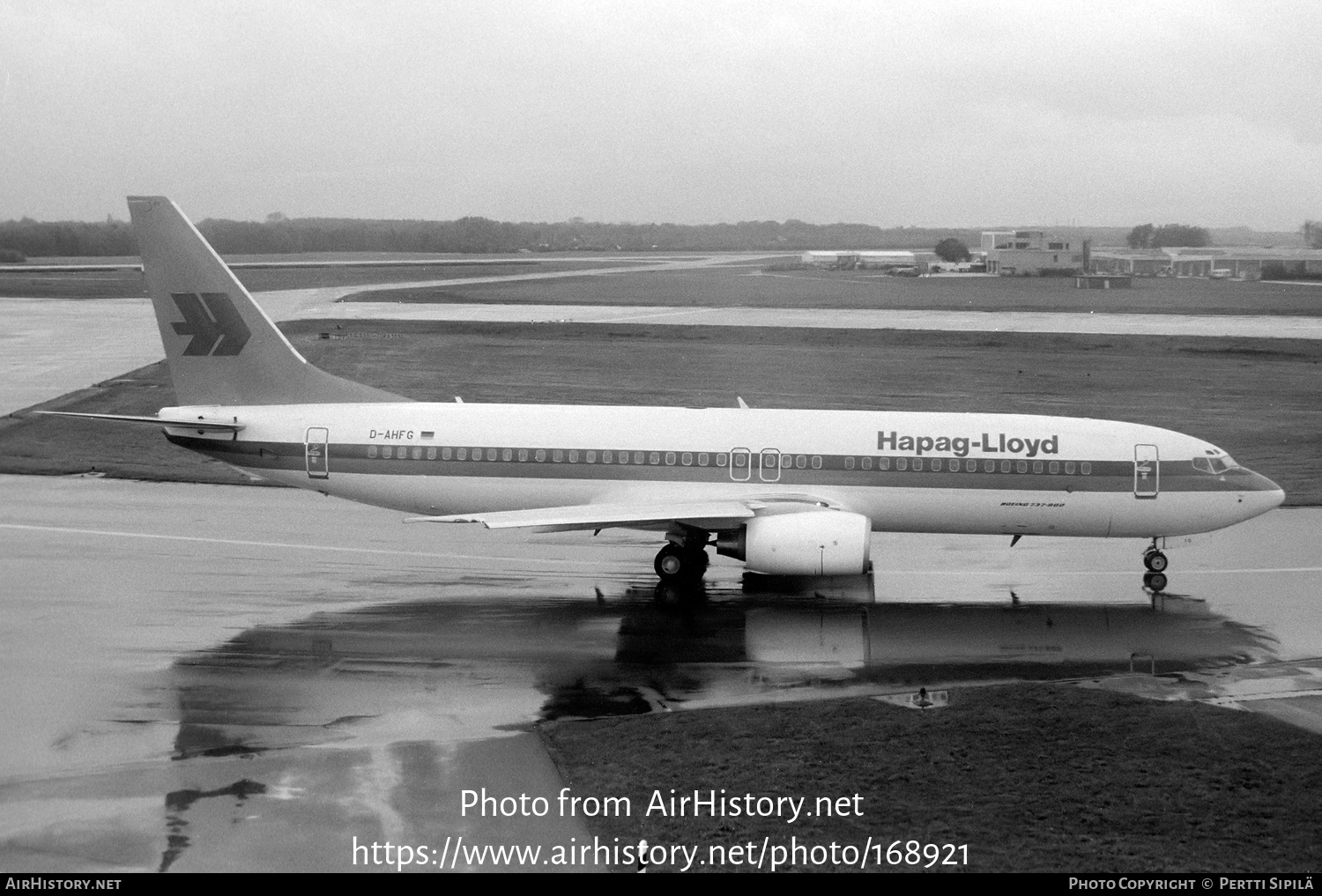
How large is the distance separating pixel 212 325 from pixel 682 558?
36.0 ft

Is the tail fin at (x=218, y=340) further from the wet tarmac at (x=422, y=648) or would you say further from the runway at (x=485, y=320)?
the runway at (x=485, y=320)

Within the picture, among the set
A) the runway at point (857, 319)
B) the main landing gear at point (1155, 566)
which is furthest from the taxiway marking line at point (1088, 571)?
the runway at point (857, 319)

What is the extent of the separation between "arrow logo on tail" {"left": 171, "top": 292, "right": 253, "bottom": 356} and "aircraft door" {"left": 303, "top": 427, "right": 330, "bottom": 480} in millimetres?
2621

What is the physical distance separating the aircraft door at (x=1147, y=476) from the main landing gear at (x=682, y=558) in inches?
342

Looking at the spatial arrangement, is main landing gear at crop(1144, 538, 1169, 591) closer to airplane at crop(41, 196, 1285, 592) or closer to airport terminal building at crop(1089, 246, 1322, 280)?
airplane at crop(41, 196, 1285, 592)

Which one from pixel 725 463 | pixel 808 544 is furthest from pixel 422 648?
pixel 725 463

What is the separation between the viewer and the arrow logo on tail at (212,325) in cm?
2720

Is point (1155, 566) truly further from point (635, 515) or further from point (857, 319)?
point (857, 319)

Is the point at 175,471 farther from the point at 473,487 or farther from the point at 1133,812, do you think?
the point at 1133,812

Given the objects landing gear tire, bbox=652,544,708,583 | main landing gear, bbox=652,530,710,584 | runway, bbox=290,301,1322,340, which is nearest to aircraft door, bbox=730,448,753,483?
main landing gear, bbox=652,530,710,584

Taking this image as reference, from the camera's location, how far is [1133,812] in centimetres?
1444

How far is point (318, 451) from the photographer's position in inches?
1041

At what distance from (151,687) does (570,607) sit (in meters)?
7.61

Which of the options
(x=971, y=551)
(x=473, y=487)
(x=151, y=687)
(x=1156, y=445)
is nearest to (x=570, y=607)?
(x=473, y=487)
